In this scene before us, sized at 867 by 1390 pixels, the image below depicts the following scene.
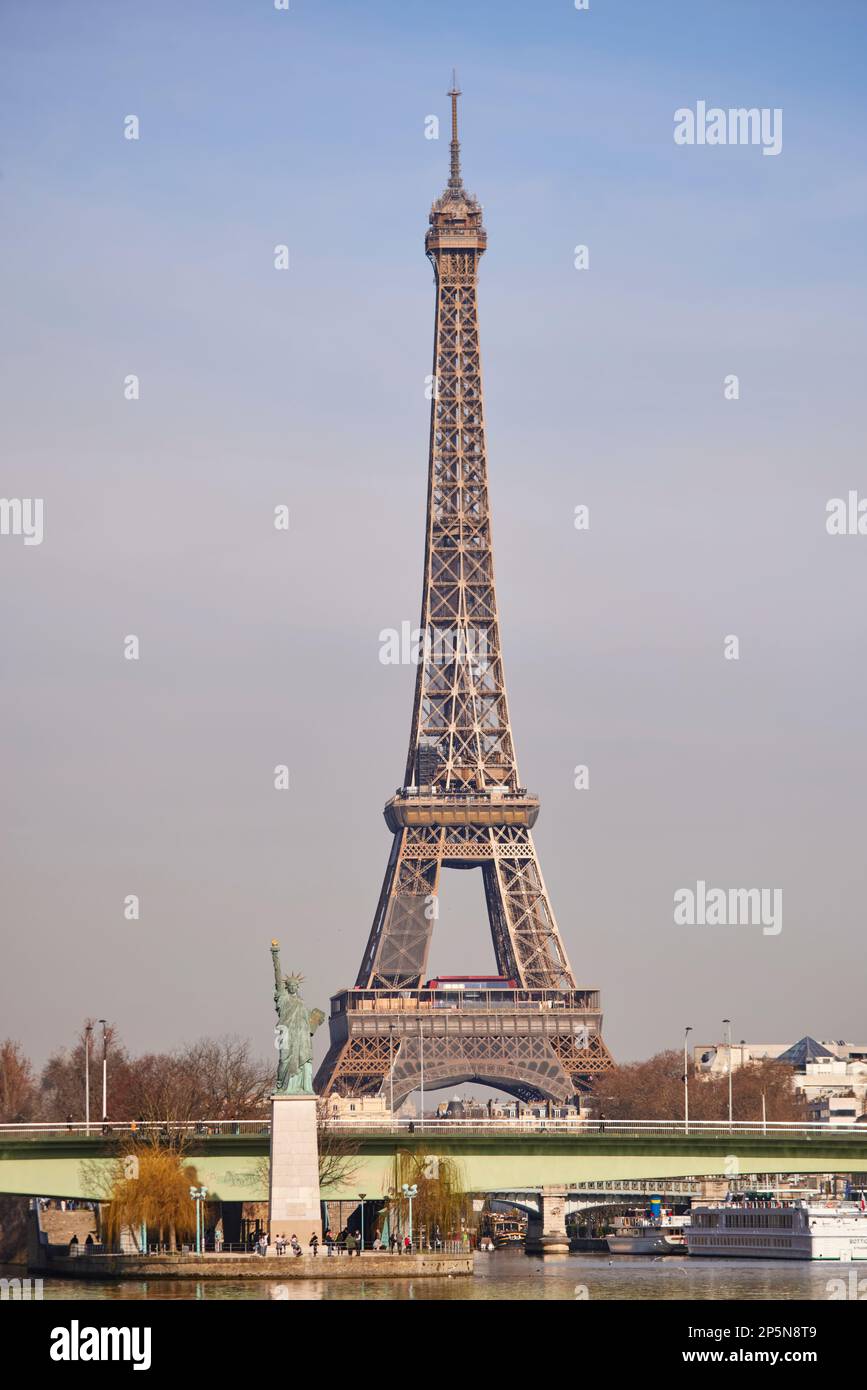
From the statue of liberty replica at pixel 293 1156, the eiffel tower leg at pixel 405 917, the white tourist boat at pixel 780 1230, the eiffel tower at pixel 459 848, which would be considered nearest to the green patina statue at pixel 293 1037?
the statue of liberty replica at pixel 293 1156

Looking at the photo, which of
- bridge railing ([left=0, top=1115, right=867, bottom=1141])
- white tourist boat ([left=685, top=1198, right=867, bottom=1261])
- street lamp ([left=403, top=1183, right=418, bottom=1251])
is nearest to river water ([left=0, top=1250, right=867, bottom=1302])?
street lamp ([left=403, top=1183, right=418, bottom=1251])

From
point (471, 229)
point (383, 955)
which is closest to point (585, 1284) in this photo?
point (383, 955)

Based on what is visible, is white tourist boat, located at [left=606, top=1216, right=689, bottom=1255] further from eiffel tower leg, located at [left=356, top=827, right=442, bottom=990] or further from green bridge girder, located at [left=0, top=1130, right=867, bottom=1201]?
green bridge girder, located at [left=0, top=1130, right=867, bottom=1201]

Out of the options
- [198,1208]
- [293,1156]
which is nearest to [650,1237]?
[198,1208]

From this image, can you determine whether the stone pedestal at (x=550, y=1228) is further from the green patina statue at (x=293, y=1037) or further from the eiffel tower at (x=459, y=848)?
the green patina statue at (x=293, y=1037)

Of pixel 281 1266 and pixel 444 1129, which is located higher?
pixel 444 1129

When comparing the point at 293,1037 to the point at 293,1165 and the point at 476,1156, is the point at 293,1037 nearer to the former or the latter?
the point at 293,1165
